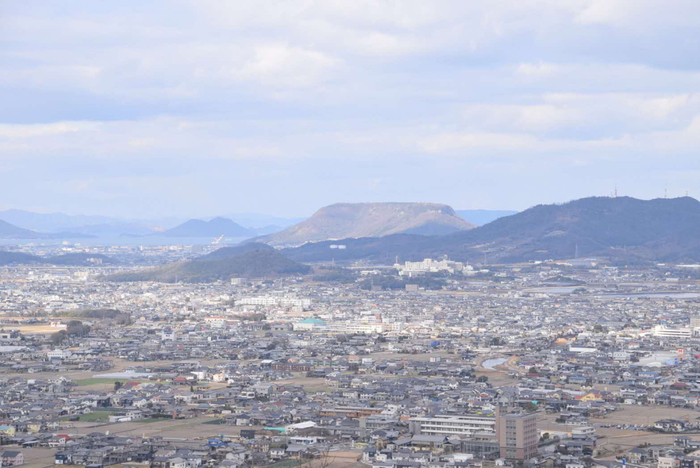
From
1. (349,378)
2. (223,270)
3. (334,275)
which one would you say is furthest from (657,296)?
(349,378)

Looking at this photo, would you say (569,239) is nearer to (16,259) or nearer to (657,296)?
(657,296)

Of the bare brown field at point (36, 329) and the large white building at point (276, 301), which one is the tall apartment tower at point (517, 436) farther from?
the large white building at point (276, 301)

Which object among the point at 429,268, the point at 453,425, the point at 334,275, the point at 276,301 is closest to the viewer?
A: the point at 453,425

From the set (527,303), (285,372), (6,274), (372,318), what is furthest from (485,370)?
(6,274)

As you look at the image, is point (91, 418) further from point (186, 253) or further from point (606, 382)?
point (186, 253)

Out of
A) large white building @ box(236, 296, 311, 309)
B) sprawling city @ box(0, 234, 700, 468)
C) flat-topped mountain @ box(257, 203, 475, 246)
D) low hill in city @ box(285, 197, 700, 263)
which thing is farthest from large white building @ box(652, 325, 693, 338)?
flat-topped mountain @ box(257, 203, 475, 246)

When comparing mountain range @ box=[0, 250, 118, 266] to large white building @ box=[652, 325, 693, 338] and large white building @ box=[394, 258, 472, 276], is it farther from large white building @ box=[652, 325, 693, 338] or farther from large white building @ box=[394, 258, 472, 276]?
large white building @ box=[652, 325, 693, 338]
